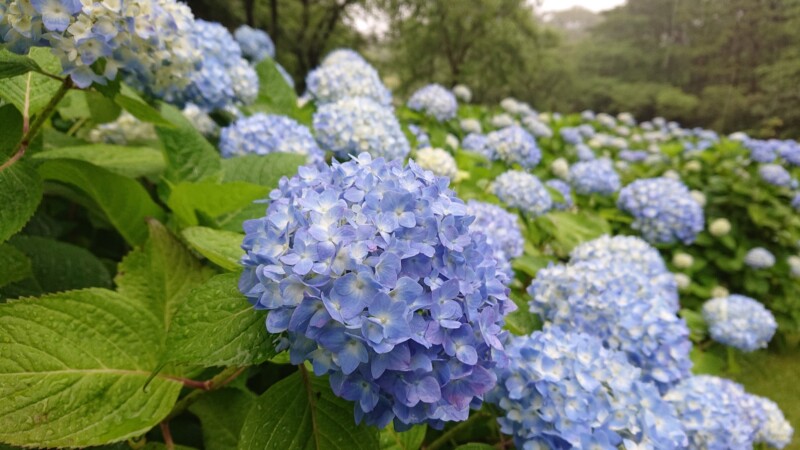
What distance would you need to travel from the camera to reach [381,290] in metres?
0.63

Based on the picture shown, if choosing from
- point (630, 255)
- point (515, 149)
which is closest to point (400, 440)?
point (630, 255)

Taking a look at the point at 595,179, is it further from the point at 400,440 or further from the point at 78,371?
the point at 78,371

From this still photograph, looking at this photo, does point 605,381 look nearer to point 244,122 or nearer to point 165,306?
point 165,306

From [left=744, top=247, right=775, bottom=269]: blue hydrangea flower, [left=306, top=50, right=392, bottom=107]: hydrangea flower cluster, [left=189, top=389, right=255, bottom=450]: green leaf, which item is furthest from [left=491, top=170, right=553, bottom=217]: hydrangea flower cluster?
[left=744, top=247, right=775, bottom=269]: blue hydrangea flower

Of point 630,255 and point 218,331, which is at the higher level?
point 218,331

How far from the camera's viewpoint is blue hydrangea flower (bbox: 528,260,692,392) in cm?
123

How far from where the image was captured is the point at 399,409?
2.29ft

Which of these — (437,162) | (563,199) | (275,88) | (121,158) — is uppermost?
(121,158)

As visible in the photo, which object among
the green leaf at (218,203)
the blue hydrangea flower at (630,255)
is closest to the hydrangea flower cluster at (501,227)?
the blue hydrangea flower at (630,255)

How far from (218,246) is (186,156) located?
620mm

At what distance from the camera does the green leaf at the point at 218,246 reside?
2.81 ft

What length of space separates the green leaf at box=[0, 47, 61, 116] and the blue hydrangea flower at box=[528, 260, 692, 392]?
1270 millimetres

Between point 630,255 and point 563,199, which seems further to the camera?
point 563,199

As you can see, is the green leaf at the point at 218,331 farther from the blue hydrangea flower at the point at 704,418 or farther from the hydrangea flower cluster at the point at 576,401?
the blue hydrangea flower at the point at 704,418
